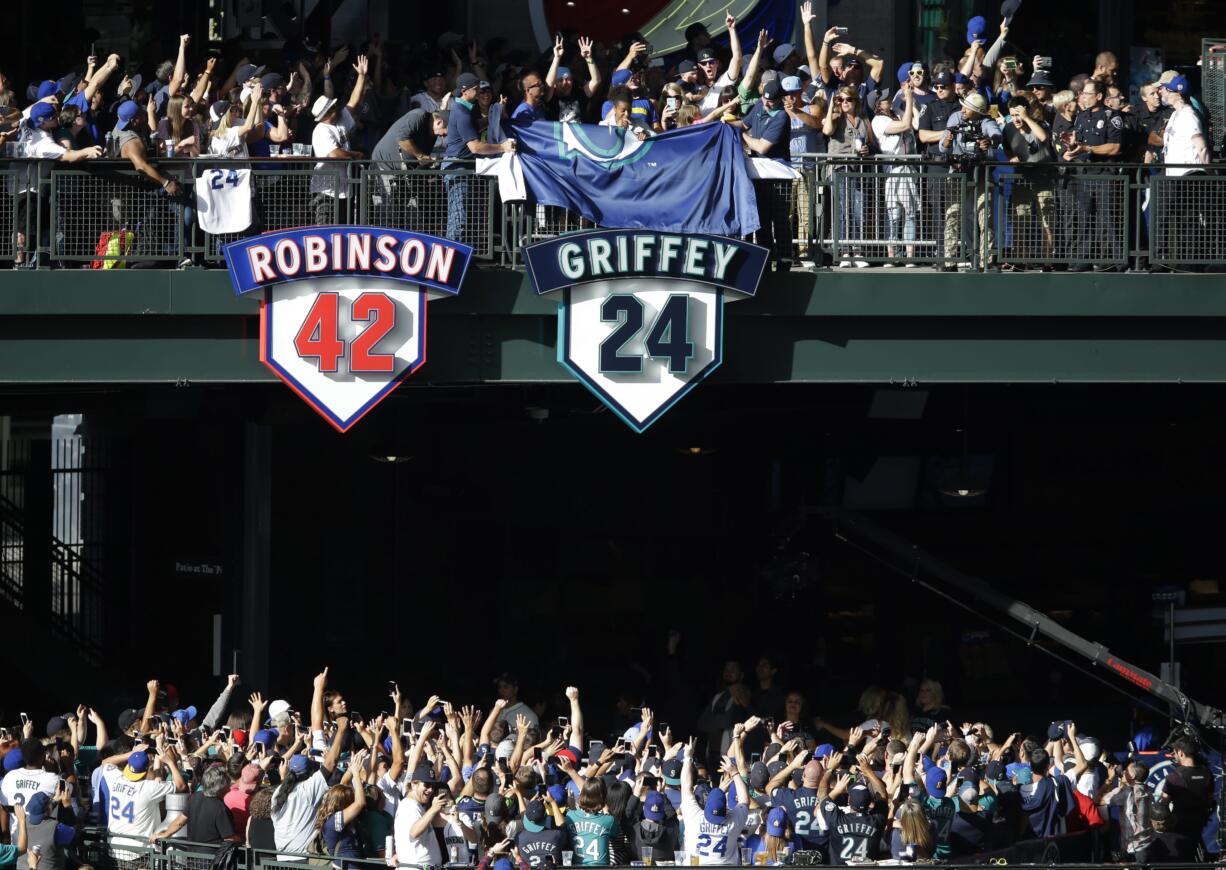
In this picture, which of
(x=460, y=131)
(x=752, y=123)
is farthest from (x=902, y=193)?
(x=460, y=131)

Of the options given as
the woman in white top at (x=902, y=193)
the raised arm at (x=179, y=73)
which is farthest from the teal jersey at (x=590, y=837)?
the raised arm at (x=179, y=73)

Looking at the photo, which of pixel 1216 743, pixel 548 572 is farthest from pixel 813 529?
pixel 1216 743

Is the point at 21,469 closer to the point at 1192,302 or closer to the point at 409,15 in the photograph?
the point at 409,15

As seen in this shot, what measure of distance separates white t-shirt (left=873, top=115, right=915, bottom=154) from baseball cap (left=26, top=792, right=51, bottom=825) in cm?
1024

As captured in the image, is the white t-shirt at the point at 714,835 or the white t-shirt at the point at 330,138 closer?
the white t-shirt at the point at 714,835

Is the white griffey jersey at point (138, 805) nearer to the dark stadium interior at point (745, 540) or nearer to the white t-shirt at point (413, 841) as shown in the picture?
the white t-shirt at point (413, 841)

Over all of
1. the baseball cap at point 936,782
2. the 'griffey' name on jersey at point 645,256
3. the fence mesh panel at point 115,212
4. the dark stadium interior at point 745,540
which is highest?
the fence mesh panel at point 115,212

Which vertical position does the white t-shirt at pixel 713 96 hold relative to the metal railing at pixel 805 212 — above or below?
above

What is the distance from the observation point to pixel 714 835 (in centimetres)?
1545

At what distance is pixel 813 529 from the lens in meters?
27.7

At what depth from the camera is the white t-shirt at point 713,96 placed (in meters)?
19.8

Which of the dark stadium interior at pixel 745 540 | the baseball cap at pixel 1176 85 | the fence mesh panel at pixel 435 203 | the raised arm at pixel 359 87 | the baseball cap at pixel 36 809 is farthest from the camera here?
the dark stadium interior at pixel 745 540

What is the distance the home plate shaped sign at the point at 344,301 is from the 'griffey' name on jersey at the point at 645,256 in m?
1.06

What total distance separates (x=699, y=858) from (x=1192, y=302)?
25.0 ft
